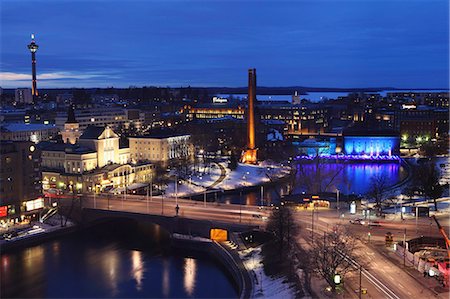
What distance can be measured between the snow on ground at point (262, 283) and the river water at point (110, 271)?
77cm

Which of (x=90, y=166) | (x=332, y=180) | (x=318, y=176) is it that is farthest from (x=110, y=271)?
(x=332, y=180)

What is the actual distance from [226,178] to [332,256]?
18751 millimetres

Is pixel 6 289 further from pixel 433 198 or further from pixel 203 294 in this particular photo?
pixel 433 198

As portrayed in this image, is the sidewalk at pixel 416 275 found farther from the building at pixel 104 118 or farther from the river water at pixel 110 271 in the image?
the building at pixel 104 118

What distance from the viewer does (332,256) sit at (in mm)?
14203

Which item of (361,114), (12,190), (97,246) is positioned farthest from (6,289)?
(361,114)

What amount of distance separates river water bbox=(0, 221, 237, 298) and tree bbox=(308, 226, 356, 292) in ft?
8.76

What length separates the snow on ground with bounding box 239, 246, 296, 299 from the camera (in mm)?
14523

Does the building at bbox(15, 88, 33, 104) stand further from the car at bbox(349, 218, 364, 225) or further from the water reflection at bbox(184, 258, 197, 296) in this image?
the car at bbox(349, 218, 364, 225)

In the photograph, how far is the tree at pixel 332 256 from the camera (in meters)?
13.9

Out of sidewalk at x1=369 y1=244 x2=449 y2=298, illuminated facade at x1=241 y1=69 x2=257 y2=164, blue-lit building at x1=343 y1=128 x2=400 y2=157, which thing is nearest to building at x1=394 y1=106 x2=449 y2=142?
blue-lit building at x1=343 y1=128 x2=400 y2=157

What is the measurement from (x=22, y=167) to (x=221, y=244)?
919 cm

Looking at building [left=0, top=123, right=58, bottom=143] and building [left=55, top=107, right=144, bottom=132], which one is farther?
building [left=55, top=107, right=144, bottom=132]

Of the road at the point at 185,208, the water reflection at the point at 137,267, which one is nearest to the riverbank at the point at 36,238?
the road at the point at 185,208
